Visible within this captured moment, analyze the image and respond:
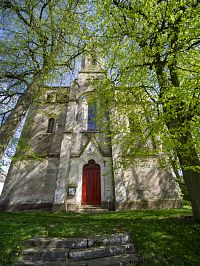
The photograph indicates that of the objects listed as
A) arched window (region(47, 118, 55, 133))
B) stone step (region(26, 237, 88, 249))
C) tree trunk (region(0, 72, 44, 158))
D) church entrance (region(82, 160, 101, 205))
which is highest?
arched window (region(47, 118, 55, 133))

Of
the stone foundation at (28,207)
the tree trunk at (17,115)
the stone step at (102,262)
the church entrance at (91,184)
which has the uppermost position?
the tree trunk at (17,115)

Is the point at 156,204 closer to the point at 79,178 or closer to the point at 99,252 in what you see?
the point at 79,178

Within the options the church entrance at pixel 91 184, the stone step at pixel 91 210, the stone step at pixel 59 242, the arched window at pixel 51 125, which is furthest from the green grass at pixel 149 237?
the arched window at pixel 51 125

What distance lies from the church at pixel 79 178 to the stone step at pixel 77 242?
19.4 feet

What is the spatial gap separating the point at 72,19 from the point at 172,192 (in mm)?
12179

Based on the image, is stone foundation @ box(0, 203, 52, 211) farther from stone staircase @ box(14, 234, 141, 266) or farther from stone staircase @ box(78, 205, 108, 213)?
stone staircase @ box(14, 234, 141, 266)

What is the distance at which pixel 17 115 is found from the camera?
7570 millimetres

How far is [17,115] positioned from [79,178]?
21.3 feet

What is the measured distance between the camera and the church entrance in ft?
38.9

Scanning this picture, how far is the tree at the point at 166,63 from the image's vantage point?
514 centimetres

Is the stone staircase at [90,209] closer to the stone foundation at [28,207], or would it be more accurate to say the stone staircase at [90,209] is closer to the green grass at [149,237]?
the stone foundation at [28,207]

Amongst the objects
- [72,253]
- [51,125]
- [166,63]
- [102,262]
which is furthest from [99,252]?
[51,125]

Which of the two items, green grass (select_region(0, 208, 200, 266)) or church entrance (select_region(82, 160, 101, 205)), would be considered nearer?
green grass (select_region(0, 208, 200, 266))

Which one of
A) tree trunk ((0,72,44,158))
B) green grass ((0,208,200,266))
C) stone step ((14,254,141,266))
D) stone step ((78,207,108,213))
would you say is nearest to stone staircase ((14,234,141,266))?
stone step ((14,254,141,266))
